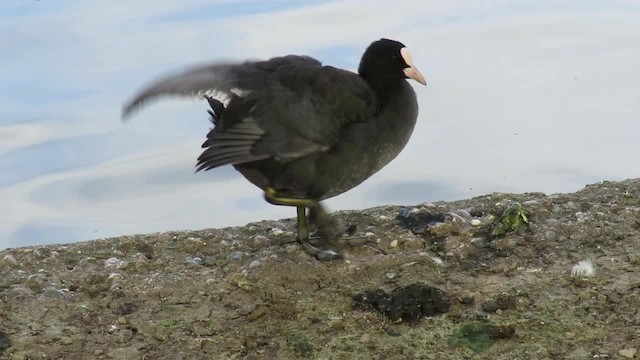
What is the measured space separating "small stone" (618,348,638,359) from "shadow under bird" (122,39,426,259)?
1.45 meters

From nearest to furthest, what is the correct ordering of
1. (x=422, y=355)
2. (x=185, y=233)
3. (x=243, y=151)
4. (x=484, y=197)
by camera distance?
(x=422, y=355), (x=243, y=151), (x=185, y=233), (x=484, y=197)

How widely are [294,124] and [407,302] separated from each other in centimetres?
93

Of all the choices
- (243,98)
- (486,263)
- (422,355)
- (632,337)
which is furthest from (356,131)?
(632,337)

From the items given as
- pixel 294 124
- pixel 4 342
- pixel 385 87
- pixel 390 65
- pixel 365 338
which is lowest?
pixel 365 338

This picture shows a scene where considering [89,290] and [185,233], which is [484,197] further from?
[89,290]

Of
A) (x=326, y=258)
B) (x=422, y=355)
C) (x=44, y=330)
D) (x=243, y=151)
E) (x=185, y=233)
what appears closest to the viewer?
(x=422, y=355)

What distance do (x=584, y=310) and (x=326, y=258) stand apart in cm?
123

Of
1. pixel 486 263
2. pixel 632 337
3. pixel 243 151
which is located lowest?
pixel 632 337

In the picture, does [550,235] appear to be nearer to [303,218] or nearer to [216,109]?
[303,218]

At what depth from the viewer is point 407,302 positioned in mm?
4121

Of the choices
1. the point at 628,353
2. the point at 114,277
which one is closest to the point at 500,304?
the point at 628,353

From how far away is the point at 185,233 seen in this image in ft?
16.6

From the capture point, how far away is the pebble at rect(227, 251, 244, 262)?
4676 millimetres

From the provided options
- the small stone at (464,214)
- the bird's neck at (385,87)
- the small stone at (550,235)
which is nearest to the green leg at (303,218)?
the bird's neck at (385,87)
